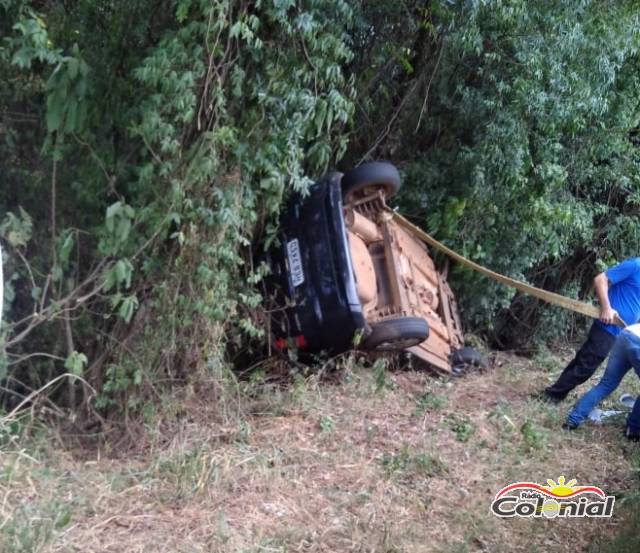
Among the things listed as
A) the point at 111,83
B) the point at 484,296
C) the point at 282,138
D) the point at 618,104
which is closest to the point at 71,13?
the point at 111,83

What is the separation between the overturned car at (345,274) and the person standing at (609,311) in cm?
122

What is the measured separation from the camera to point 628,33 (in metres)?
7.34

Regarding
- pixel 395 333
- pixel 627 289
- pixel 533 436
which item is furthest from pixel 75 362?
pixel 627 289

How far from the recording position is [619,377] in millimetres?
5918

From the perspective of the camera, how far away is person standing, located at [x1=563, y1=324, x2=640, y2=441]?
18.7 feet

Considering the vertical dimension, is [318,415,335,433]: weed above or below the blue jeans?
below

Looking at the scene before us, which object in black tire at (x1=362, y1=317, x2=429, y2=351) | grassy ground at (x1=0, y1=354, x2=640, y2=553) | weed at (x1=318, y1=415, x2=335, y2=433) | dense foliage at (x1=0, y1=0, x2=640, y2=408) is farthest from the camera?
black tire at (x1=362, y1=317, x2=429, y2=351)

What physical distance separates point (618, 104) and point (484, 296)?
2258mm

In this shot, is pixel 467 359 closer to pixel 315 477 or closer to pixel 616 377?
pixel 616 377

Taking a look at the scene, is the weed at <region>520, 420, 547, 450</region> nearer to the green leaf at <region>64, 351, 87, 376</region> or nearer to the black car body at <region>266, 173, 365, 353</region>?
the black car body at <region>266, 173, 365, 353</region>

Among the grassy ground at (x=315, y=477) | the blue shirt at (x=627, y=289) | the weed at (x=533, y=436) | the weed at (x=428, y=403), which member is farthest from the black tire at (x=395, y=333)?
the blue shirt at (x=627, y=289)
